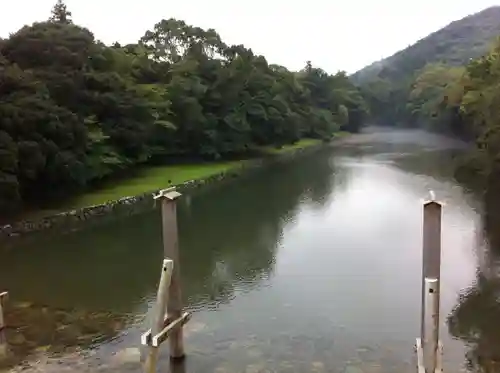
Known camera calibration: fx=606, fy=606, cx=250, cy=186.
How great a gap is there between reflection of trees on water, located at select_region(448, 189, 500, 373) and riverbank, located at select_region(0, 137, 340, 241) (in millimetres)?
15768

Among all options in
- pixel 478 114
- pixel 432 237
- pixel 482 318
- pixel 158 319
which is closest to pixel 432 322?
pixel 432 237

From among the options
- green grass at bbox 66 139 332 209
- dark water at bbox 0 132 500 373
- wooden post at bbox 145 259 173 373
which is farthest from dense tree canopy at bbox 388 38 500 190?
wooden post at bbox 145 259 173 373

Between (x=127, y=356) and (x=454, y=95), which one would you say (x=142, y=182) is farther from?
(x=454, y=95)

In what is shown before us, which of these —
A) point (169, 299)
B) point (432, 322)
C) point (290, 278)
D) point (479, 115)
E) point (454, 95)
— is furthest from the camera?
point (454, 95)

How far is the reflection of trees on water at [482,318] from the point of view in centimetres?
1161

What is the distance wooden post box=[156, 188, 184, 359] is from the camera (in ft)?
35.1

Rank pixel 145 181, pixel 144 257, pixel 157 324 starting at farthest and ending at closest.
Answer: pixel 145 181 < pixel 144 257 < pixel 157 324

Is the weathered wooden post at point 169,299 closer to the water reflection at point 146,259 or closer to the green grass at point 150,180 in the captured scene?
the water reflection at point 146,259

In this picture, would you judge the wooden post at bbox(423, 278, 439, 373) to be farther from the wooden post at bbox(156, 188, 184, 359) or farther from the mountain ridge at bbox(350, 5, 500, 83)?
the mountain ridge at bbox(350, 5, 500, 83)

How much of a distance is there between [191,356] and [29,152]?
14.9m

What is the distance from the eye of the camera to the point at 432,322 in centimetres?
882

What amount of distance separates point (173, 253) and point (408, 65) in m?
159

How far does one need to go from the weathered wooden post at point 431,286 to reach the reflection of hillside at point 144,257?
7.68 metres

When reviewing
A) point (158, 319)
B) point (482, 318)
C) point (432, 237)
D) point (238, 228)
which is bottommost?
point (482, 318)
